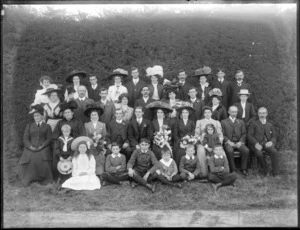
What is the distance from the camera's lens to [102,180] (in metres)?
6.46

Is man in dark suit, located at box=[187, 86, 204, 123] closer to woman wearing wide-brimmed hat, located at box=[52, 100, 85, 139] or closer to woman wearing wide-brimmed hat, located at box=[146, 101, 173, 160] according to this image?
woman wearing wide-brimmed hat, located at box=[146, 101, 173, 160]

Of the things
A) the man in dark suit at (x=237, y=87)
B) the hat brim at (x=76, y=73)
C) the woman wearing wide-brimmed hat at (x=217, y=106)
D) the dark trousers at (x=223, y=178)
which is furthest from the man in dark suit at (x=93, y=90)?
the dark trousers at (x=223, y=178)

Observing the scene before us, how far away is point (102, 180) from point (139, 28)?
3486 mm

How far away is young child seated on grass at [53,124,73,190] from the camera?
6.54 m

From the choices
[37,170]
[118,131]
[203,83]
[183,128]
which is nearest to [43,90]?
[37,170]

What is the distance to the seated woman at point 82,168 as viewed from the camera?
20.8 feet

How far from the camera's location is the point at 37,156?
6.70m

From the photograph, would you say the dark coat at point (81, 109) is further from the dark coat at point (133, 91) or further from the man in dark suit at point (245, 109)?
the man in dark suit at point (245, 109)

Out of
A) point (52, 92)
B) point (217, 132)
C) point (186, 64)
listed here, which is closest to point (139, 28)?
point (186, 64)

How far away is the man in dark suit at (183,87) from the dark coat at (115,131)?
1.37 m

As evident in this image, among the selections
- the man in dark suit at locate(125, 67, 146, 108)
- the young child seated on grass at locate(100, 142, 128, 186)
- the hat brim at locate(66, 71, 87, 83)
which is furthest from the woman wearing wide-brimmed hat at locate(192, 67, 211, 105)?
the hat brim at locate(66, 71, 87, 83)

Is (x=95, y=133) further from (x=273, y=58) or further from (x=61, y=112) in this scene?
(x=273, y=58)

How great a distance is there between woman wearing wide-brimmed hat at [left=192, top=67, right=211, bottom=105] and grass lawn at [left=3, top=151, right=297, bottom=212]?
1819 millimetres

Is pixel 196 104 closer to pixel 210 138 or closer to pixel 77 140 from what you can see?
pixel 210 138
